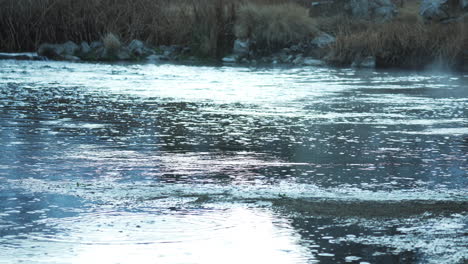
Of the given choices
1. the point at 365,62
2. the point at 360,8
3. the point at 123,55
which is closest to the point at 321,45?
the point at 365,62

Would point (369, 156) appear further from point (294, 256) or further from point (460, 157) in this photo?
point (294, 256)

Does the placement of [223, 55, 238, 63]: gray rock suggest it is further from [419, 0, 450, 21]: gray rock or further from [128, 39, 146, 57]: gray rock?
[419, 0, 450, 21]: gray rock

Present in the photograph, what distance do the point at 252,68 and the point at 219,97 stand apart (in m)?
10.7

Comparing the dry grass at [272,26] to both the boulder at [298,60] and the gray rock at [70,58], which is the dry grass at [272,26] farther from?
the gray rock at [70,58]

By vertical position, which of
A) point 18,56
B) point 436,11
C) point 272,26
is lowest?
point 18,56

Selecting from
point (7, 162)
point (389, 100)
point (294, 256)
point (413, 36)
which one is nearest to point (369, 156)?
point (7, 162)

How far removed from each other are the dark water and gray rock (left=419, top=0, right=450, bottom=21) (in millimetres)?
17440

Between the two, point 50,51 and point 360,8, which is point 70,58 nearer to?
point 50,51

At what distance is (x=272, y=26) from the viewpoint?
31.5 metres

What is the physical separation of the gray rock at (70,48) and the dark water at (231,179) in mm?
14805

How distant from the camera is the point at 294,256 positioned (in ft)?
15.9

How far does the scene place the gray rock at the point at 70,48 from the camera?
3077cm

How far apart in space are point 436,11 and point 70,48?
14079 millimetres

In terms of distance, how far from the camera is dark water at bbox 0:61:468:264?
5.10m
